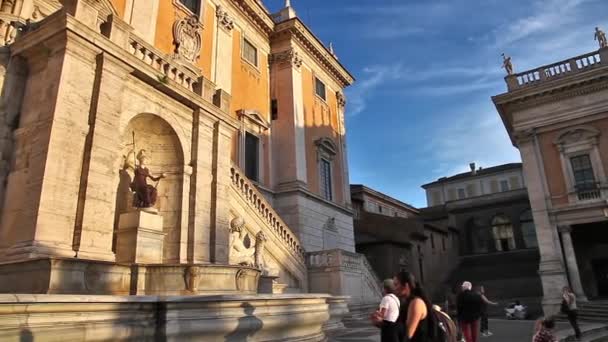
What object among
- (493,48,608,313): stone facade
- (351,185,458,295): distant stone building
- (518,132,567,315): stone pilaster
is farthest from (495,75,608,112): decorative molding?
(351,185,458,295): distant stone building

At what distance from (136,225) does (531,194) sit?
68.8 ft

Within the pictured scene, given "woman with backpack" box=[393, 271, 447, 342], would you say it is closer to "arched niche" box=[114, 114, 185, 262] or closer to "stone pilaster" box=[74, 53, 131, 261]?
"stone pilaster" box=[74, 53, 131, 261]

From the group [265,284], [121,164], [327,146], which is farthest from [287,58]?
[121,164]

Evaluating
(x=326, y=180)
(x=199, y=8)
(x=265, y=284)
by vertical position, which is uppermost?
(x=199, y=8)

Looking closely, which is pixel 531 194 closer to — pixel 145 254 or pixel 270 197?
pixel 270 197

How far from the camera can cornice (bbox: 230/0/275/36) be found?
20.8m

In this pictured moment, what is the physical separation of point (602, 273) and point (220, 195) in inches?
977

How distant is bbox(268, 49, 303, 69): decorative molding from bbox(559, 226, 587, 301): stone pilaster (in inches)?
645

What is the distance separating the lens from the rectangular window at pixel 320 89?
25.9 m

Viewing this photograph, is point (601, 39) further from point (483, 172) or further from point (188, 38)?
point (483, 172)

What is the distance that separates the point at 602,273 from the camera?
25016 millimetres

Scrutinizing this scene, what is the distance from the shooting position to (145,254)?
877 centimetres

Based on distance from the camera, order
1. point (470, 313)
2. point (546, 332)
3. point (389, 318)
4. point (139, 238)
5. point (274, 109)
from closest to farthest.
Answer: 1. point (389, 318)
2. point (546, 332)
3. point (470, 313)
4. point (139, 238)
5. point (274, 109)

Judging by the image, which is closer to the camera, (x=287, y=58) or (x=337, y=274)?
(x=337, y=274)
